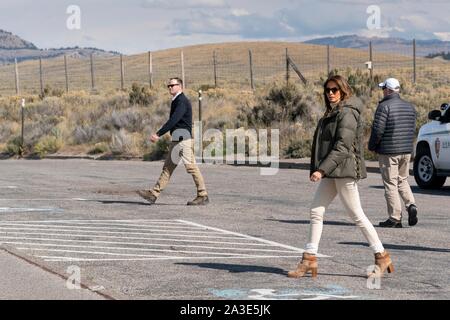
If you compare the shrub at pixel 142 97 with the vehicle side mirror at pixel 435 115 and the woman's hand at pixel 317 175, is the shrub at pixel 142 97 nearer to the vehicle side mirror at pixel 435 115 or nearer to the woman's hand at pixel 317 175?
the vehicle side mirror at pixel 435 115

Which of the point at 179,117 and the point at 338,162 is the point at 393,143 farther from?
the point at 338,162

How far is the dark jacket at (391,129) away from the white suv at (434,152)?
17.4ft

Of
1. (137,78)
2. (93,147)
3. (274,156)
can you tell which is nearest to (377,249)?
(274,156)

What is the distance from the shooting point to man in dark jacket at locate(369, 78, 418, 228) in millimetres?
15047

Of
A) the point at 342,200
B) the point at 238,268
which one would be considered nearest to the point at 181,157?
the point at 238,268

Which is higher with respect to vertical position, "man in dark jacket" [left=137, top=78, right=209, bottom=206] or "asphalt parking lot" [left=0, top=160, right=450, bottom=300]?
"man in dark jacket" [left=137, top=78, right=209, bottom=206]

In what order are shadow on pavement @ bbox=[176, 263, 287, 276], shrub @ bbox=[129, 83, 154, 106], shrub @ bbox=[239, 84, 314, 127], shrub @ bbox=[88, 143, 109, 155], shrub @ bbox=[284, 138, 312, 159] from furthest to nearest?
shrub @ bbox=[129, 83, 154, 106], shrub @ bbox=[88, 143, 109, 155], shrub @ bbox=[239, 84, 314, 127], shrub @ bbox=[284, 138, 312, 159], shadow on pavement @ bbox=[176, 263, 287, 276]

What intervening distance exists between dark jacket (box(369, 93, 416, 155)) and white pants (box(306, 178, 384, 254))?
434 centimetres

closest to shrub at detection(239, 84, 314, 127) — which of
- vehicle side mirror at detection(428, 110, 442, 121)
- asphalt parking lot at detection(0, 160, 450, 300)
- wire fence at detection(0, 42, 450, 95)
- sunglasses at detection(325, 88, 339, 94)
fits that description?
asphalt parking lot at detection(0, 160, 450, 300)

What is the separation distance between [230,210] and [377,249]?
687 centimetres

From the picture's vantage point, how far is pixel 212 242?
44.1 ft

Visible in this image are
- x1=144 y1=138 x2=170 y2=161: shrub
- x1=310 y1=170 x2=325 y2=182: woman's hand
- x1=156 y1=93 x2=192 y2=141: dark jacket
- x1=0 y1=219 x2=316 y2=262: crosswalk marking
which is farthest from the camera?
x1=144 y1=138 x2=170 y2=161: shrub

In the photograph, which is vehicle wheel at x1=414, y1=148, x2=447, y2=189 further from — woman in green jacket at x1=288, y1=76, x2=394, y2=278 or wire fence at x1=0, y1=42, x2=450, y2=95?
wire fence at x1=0, y1=42, x2=450, y2=95
